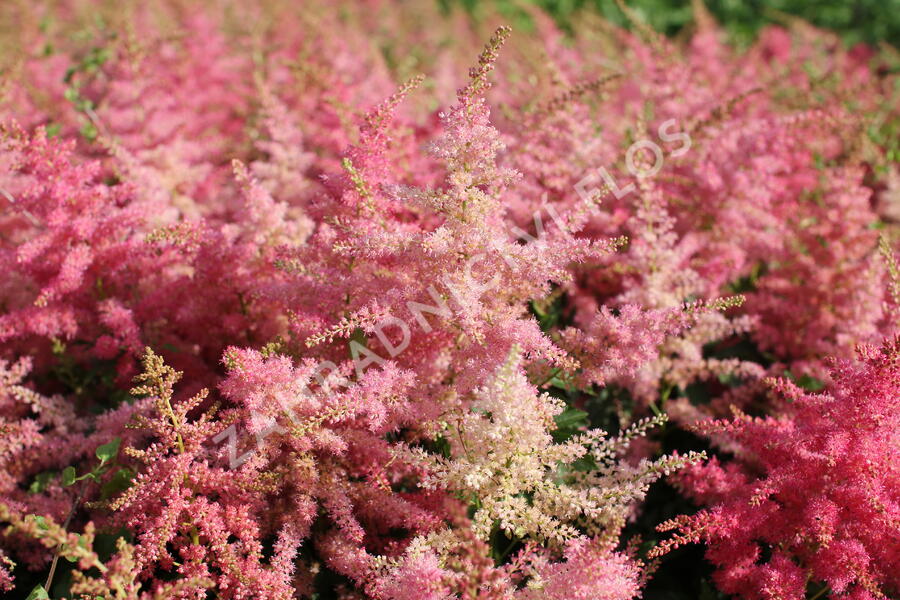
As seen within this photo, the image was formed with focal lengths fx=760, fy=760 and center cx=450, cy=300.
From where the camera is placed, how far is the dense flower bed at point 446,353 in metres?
1.83

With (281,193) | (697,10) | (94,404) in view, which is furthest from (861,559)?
(697,10)

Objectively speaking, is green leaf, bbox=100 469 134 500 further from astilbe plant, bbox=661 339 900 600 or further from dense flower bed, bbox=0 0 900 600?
astilbe plant, bbox=661 339 900 600

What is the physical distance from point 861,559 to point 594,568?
710 mm

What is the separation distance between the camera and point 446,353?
213 centimetres

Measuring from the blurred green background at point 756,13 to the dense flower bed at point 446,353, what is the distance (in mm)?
4349

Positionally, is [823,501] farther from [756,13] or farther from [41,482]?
[756,13]

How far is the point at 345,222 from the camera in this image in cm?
204

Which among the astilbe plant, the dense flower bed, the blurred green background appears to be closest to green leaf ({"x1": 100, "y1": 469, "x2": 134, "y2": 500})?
the dense flower bed

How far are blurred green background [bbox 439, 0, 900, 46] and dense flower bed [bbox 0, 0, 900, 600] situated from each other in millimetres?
4349

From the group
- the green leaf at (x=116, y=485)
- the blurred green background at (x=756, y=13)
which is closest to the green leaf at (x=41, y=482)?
the green leaf at (x=116, y=485)

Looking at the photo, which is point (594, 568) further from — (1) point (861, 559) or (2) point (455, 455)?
(1) point (861, 559)

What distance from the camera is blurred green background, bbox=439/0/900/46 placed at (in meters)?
7.20

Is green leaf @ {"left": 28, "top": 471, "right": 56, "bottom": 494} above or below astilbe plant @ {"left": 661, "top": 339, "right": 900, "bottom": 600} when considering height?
below

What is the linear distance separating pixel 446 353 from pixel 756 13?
24.6 ft
